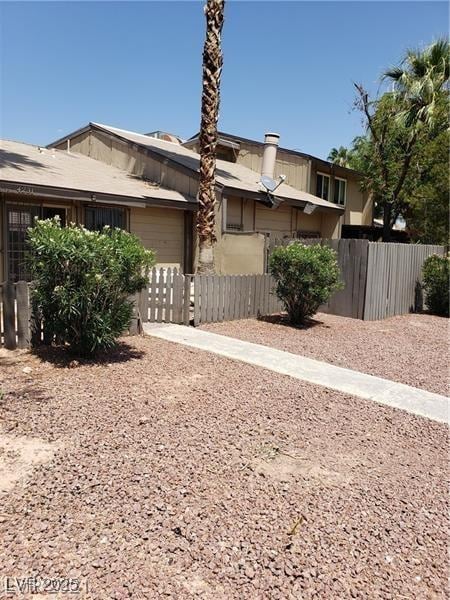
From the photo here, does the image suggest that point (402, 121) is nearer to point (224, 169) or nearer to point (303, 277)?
point (224, 169)

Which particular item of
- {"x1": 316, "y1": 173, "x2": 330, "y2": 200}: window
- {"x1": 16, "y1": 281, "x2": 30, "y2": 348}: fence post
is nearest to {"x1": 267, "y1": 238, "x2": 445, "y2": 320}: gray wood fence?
{"x1": 16, "y1": 281, "x2": 30, "y2": 348}: fence post

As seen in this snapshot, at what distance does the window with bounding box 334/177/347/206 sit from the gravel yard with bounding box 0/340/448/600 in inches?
844

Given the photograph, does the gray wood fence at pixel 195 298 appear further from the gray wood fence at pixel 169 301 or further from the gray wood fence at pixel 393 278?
the gray wood fence at pixel 393 278

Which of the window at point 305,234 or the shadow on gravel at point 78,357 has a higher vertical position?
the window at point 305,234

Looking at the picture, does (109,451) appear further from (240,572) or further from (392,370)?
(392,370)

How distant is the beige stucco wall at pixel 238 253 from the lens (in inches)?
585

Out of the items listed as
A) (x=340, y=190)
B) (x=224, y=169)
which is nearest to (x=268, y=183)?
(x=224, y=169)

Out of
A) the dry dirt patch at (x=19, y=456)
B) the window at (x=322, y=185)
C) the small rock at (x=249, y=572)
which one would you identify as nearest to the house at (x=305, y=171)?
the window at (x=322, y=185)

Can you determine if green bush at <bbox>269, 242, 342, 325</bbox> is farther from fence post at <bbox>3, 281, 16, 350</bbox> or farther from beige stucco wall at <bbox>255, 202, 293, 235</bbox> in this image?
beige stucco wall at <bbox>255, 202, 293, 235</bbox>

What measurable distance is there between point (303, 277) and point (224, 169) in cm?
1073

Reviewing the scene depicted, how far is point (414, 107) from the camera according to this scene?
20062 mm

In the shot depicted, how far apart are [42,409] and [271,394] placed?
266 cm

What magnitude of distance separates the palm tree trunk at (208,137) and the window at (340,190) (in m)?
15.1

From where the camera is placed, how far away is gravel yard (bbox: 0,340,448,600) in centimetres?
280
